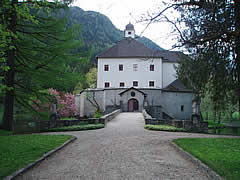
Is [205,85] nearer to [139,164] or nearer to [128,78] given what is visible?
[139,164]

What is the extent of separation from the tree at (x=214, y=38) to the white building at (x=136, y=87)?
988 inches

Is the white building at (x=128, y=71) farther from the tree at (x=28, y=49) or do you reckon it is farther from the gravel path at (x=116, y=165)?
the gravel path at (x=116, y=165)

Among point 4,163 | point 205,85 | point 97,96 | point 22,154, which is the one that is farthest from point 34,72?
point 97,96

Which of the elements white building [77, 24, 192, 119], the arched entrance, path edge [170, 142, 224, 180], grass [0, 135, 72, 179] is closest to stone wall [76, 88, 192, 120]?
white building [77, 24, 192, 119]

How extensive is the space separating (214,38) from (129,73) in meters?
35.0

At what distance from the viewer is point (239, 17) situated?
6.08 meters

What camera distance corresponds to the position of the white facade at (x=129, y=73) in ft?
134

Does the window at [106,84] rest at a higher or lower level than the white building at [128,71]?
lower

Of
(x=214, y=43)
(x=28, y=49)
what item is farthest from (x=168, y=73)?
(x=214, y=43)

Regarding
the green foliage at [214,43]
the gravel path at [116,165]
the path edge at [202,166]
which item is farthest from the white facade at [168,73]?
Result: the path edge at [202,166]

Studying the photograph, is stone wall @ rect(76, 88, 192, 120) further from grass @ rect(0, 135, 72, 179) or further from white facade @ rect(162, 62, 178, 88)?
grass @ rect(0, 135, 72, 179)

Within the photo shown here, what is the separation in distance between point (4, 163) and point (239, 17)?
7.69 metres

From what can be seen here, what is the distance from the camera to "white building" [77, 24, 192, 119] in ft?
117

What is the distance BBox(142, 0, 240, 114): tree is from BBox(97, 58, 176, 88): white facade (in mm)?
31299
